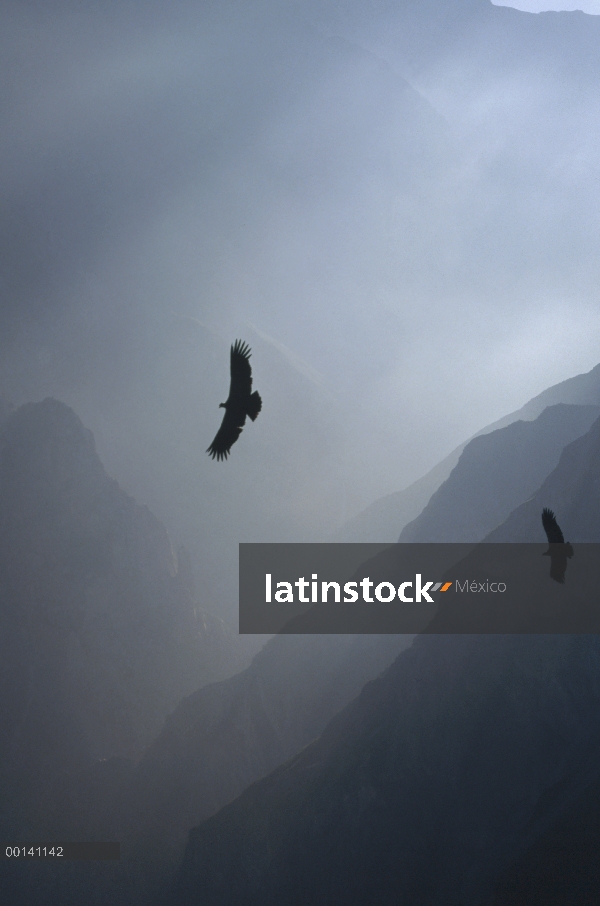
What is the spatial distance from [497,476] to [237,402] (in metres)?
72.9

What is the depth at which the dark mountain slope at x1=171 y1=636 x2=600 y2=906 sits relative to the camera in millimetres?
39469

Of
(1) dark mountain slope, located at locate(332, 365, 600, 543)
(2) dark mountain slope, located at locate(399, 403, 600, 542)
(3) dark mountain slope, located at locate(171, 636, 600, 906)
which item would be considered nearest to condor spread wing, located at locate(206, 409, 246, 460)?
(3) dark mountain slope, located at locate(171, 636, 600, 906)

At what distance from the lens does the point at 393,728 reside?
4506cm

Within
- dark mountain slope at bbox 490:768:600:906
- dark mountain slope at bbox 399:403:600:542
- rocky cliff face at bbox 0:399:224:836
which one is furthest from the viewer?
rocky cliff face at bbox 0:399:224:836

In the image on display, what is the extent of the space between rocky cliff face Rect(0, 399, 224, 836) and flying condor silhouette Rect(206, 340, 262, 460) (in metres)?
86.8

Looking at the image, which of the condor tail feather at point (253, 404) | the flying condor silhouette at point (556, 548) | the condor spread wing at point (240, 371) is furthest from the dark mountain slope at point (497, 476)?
the condor spread wing at point (240, 371)

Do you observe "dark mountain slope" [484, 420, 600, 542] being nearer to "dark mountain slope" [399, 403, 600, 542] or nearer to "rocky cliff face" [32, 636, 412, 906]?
"rocky cliff face" [32, 636, 412, 906]

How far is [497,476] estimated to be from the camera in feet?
255

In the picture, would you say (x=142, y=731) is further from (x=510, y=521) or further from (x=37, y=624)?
(x=510, y=521)

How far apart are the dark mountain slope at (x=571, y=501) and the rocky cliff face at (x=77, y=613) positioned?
208 ft

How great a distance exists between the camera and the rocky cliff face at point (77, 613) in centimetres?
8731

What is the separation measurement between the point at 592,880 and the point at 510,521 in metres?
26.7

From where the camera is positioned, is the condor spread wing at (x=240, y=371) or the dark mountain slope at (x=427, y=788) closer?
the condor spread wing at (x=240, y=371)

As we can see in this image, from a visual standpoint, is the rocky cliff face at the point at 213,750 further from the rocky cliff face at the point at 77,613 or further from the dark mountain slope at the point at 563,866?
the dark mountain slope at the point at 563,866
